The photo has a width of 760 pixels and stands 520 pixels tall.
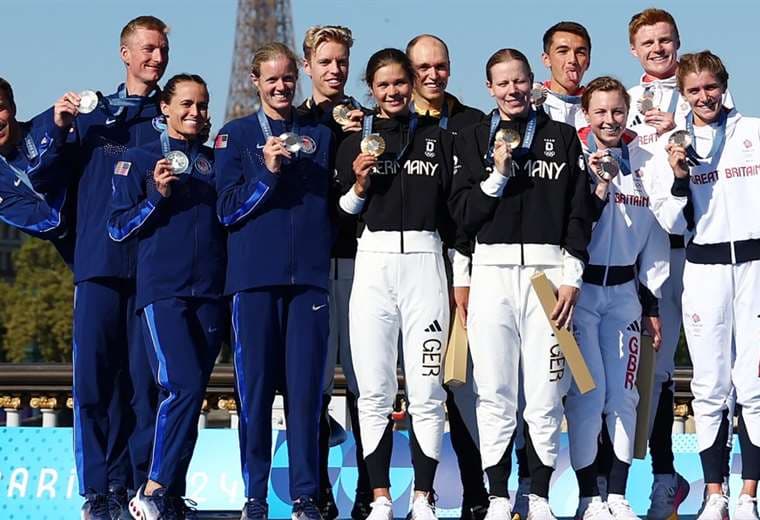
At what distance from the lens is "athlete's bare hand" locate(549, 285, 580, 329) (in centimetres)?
727

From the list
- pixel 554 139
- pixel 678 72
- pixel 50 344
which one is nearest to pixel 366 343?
pixel 554 139

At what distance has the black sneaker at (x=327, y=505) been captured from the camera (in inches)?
312

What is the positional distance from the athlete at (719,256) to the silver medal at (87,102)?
3227 mm

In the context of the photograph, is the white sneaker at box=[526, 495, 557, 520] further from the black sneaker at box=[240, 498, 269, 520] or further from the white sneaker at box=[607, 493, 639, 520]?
the black sneaker at box=[240, 498, 269, 520]

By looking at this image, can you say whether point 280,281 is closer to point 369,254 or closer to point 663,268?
point 369,254

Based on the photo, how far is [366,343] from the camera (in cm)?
740

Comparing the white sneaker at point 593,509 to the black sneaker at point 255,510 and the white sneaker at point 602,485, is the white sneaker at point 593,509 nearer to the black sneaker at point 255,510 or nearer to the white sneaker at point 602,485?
the white sneaker at point 602,485

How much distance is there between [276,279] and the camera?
736 centimetres

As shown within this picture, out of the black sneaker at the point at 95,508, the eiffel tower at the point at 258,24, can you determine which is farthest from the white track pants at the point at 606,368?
the eiffel tower at the point at 258,24

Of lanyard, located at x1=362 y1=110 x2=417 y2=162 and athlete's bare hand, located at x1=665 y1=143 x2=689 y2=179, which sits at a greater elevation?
lanyard, located at x1=362 y1=110 x2=417 y2=162

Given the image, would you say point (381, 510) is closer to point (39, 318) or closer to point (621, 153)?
point (621, 153)

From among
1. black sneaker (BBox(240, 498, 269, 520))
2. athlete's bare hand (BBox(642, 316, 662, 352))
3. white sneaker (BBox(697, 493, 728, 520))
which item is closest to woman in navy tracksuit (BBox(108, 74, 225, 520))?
black sneaker (BBox(240, 498, 269, 520))

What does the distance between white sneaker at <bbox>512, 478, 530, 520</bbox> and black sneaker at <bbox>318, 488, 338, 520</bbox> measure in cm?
107

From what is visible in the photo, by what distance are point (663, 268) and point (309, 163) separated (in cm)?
213
